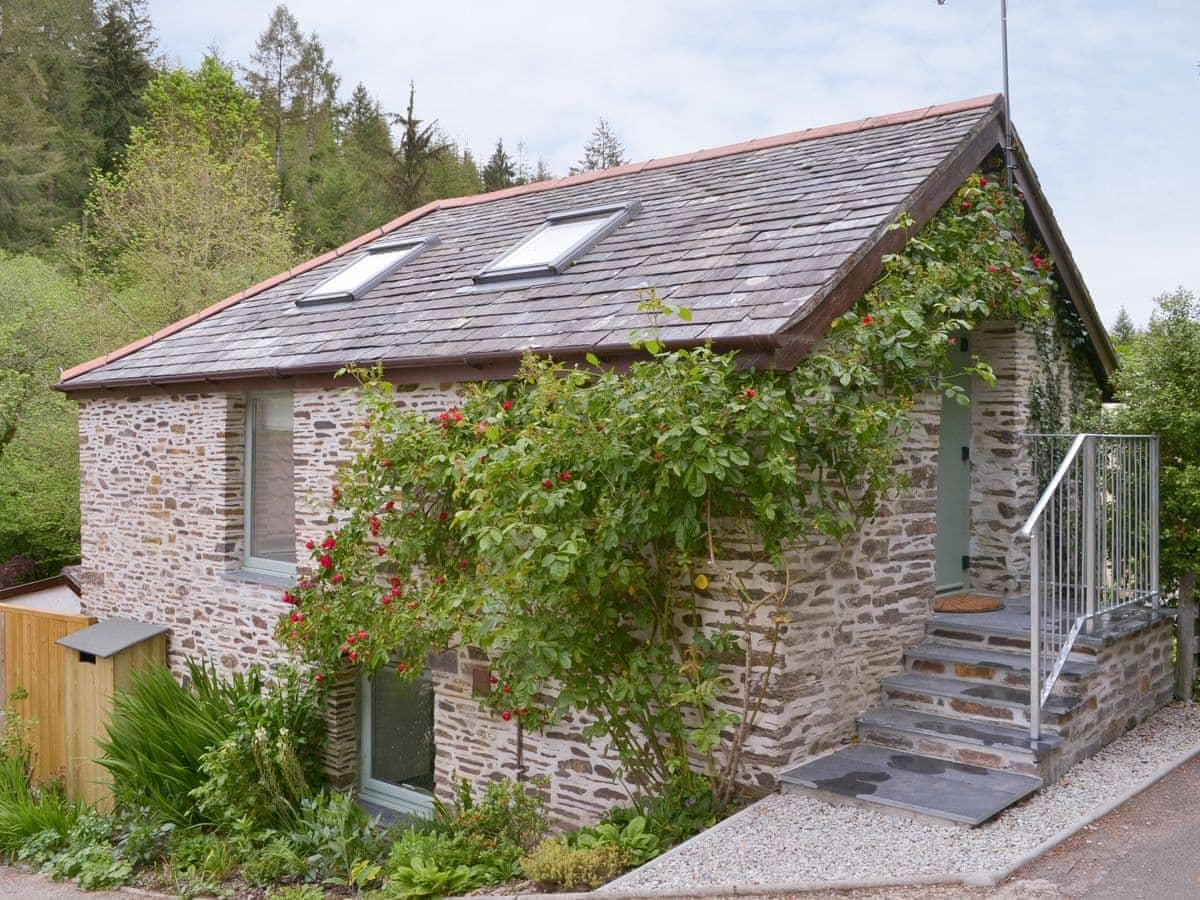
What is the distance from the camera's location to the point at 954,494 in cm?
847

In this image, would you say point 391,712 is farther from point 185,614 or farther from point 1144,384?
point 1144,384

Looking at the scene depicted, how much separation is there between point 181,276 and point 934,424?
1616 cm

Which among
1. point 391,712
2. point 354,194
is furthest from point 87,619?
point 354,194

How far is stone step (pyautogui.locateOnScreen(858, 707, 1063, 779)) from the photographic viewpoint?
19.5ft

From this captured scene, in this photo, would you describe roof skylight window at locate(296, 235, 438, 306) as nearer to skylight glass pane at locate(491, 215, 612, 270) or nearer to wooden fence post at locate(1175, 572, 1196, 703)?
skylight glass pane at locate(491, 215, 612, 270)

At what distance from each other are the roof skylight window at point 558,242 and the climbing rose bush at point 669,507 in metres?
1.98

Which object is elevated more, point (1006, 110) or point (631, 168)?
point (631, 168)

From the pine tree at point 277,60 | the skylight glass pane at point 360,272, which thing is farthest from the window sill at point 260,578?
the pine tree at point 277,60

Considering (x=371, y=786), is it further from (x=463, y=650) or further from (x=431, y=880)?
(x=431, y=880)

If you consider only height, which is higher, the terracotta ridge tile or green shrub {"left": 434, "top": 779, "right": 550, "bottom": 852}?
the terracotta ridge tile

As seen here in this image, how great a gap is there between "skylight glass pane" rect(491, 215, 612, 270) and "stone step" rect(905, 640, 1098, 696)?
4.28 metres

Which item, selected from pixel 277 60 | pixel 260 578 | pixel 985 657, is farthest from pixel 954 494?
pixel 277 60

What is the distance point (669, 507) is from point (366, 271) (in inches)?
258

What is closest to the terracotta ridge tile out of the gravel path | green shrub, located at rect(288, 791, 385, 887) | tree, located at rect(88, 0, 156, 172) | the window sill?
the window sill
